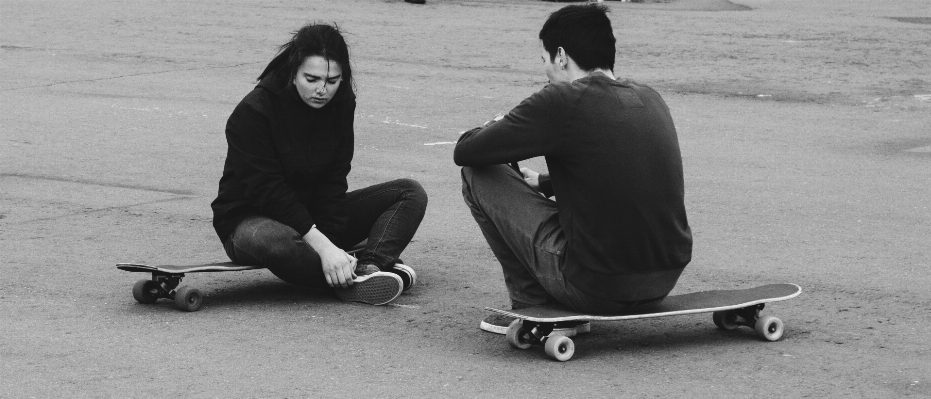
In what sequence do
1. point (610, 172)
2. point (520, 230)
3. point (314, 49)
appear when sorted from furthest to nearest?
point (314, 49) < point (520, 230) < point (610, 172)

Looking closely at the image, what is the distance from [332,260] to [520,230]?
934 mm

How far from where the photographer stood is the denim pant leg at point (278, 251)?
5469 mm

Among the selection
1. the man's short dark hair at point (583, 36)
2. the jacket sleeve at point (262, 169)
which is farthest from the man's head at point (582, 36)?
the jacket sleeve at point (262, 169)

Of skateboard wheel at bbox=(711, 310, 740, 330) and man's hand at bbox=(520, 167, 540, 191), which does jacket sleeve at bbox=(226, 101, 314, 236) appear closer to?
man's hand at bbox=(520, 167, 540, 191)

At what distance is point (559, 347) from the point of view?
15.4 ft

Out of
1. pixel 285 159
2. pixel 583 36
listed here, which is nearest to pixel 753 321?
pixel 583 36

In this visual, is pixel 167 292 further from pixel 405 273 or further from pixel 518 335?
pixel 518 335

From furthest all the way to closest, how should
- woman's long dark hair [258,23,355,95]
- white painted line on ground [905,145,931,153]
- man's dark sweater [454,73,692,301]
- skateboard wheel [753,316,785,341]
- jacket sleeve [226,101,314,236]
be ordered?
white painted line on ground [905,145,931,153]
jacket sleeve [226,101,314,236]
woman's long dark hair [258,23,355,95]
skateboard wheel [753,316,785,341]
man's dark sweater [454,73,692,301]

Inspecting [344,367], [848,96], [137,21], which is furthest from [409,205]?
[137,21]

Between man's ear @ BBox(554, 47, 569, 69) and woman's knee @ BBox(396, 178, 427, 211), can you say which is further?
woman's knee @ BBox(396, 178, 427, 211)

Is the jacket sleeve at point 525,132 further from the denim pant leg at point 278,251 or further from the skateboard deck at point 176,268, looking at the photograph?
the skateboard deck at point 176,268

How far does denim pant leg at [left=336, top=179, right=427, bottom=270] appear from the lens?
5.77 m

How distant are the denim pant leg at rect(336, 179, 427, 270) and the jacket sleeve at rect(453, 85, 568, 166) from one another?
1.08 m

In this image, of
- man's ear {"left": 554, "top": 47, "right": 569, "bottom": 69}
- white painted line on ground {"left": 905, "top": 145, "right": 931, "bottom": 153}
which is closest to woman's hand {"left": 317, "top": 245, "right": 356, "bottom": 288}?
man's ear {"left": 554, "top": 47, "right": 569, "bottom": 69}
